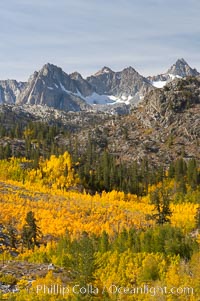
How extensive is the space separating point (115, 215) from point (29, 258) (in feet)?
184

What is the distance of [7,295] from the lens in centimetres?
4344

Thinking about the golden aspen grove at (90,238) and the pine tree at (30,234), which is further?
the pine tree at (30,234)

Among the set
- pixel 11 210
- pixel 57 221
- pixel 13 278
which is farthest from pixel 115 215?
pixel 13 278

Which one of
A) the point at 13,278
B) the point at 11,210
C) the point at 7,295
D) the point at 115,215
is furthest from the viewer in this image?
the point at 115,215

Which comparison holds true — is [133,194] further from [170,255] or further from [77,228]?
[170,255]

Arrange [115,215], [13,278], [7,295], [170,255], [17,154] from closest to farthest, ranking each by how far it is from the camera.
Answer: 1. [7,295]
2. [13,278]
3. [170,255]
4. [115,215]
5. [17,154]

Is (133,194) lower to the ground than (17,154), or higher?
lower

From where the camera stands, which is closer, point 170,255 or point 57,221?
point 170,255

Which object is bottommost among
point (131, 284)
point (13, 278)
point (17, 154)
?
point (131, 284)

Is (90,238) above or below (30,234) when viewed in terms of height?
below

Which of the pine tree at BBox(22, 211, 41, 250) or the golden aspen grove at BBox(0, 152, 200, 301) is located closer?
the golden aspen grove at BBox(0, 152, 200, 301)

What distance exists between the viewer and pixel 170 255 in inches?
3095

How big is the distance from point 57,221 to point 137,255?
1557 inches

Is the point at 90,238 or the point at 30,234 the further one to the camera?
the point at 30,234
